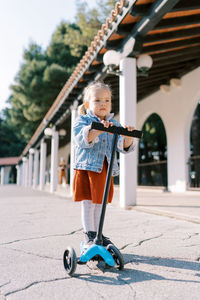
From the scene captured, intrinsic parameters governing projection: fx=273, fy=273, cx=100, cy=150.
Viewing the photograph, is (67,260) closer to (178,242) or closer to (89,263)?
(89,263)

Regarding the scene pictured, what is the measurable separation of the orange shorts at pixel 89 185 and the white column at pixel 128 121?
9.43ft

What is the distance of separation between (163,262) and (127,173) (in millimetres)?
3029

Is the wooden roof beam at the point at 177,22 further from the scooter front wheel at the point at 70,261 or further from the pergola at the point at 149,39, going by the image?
the scooter front wheel at the point at 70,261

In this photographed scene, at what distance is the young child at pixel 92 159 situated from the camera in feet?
6.05

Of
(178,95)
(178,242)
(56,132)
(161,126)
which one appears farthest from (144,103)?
(178,242)

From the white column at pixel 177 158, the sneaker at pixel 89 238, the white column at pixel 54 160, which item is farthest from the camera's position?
the white column at pixel 54 160

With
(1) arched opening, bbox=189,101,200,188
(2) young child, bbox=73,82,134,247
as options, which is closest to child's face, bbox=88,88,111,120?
(2) young child, bbox=73,82,134,247

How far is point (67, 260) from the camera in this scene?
163cm

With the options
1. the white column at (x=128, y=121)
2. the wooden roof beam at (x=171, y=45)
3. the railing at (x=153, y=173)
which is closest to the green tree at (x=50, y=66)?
the railing at (x=153, y=173)

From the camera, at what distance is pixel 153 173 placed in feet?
31.5

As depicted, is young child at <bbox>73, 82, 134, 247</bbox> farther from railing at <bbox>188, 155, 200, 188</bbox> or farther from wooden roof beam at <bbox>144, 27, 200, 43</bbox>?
railing at <bbox>188, 155, 200, 188</bbox>

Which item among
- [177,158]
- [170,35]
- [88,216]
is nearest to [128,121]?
[170,35]

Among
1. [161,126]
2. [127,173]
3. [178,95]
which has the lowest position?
[127,173]

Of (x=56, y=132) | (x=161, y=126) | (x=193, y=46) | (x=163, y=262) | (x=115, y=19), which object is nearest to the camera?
(x=163, y=262)
